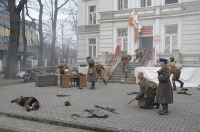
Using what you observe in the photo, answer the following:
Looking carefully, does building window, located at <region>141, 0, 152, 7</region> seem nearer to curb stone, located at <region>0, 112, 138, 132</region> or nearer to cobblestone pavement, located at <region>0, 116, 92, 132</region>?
curb stone, located at <region>0, 112, 138, 132</region>

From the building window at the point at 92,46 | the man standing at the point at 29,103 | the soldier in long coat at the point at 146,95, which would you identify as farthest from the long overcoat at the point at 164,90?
the building window at the point at 92,46

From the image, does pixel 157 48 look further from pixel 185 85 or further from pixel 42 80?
pixel 42 80

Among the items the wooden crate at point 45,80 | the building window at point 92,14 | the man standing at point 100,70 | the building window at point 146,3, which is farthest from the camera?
the building window at point 92,14

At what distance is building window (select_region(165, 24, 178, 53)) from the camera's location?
25625 mm

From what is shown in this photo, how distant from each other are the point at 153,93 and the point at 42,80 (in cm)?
1038

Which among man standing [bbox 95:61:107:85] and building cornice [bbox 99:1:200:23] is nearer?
man standing [bbox 95:61:107:85]

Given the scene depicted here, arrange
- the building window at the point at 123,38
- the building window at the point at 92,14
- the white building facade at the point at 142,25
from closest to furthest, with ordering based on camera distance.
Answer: the white building facade at the point at 142,25, the building window at the point at 123,38, the building window at the point at 92,14

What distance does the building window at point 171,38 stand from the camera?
1009 inches

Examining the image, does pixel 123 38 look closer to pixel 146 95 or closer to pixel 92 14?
pixel 92 14

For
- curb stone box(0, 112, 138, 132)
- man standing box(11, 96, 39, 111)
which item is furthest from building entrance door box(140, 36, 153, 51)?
curb stone box(0, 112, 138, 132)

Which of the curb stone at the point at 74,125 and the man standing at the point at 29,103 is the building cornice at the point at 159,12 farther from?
the curb stone at the point at 74,125

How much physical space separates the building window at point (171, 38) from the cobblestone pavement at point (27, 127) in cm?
1904

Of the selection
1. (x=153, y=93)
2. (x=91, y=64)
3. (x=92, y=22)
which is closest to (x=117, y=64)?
(x=91, y=64)

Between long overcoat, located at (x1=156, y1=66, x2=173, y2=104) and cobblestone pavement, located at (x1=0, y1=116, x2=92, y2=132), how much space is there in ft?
10.2
